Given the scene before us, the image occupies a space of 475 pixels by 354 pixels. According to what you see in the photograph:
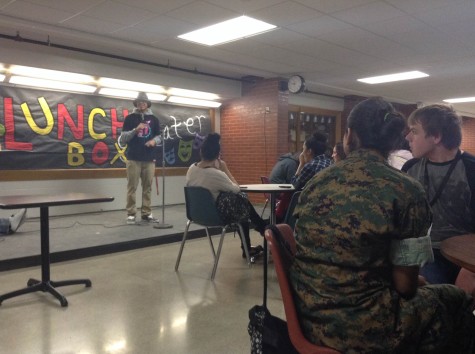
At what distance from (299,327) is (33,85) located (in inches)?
209

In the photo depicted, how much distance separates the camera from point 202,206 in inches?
130

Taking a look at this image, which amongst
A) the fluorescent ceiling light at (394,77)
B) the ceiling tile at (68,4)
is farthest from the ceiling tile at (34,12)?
the fluorescent ceiling light at (394,77)

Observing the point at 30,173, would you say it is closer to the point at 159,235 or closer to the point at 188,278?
the point at 159,235

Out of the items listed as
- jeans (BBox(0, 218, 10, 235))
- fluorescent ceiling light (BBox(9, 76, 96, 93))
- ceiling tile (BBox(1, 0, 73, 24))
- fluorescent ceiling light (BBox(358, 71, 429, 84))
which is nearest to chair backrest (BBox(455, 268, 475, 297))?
ceiling tile (BBox(1, 0, 73, 24))

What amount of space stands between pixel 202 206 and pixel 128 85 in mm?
3262

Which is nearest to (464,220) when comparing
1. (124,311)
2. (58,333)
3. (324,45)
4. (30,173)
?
(124,311)

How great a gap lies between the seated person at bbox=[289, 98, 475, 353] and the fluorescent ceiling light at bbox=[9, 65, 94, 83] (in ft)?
15.6

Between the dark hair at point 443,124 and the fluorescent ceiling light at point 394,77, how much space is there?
521 centimetres

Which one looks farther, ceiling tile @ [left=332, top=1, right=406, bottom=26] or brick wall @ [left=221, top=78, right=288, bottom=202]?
brick wall @ [left=221, top=78, right=288, bottom=202]

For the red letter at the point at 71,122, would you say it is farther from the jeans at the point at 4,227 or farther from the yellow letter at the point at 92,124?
the jeans at the point at 4,227

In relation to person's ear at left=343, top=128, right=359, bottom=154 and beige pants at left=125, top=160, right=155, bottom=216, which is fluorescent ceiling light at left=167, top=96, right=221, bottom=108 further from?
person's ear at left=343, top=128, right=359, bottom=154

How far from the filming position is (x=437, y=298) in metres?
1.24

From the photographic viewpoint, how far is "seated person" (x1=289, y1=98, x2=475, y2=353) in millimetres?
1114

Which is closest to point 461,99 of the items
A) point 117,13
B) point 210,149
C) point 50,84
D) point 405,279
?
point 210,149
